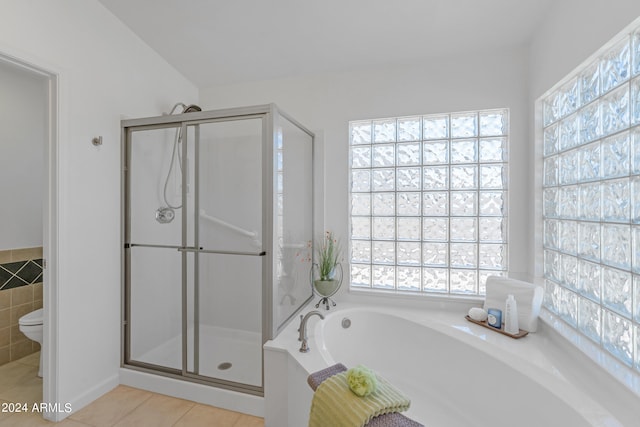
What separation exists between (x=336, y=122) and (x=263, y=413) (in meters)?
2.11

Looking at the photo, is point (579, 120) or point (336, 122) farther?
point (336, 122)

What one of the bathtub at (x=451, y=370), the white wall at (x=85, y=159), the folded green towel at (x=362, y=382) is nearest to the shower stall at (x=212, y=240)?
the white wall at (x=85, y=159)

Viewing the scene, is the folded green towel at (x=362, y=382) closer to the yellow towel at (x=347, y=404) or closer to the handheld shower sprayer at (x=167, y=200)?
the yellow towel at (x=347, y=404)

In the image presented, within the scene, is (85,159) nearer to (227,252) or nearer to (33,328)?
(227,252)

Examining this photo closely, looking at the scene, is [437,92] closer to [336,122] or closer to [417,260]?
[336,122]

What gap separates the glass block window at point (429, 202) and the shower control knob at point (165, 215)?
1.36 metres

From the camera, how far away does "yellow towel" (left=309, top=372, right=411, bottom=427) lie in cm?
104

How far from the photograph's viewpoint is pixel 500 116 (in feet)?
7.41

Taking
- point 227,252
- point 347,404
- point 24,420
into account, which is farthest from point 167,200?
point 347,404

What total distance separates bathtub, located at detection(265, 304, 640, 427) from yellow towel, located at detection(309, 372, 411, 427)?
0.37m

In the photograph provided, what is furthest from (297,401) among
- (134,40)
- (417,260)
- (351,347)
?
(134,40)

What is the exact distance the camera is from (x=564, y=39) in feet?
5.47

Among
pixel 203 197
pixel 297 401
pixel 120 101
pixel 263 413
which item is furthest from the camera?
pixel 120 101

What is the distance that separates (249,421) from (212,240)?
1109mm
